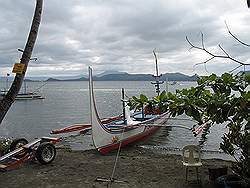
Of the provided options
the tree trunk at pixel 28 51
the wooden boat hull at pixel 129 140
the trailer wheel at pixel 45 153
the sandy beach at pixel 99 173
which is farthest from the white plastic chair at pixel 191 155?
the wooden boat hull at pixel 129 140

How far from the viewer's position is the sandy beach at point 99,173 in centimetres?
638

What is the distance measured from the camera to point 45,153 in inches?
306

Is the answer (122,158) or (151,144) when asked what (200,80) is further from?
(151,144)

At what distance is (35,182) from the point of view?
→ 6.47 metres

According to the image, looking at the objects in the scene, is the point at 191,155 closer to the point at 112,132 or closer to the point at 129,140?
the point at 112,132

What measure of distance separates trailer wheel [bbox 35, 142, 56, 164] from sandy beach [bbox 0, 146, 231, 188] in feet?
0.45

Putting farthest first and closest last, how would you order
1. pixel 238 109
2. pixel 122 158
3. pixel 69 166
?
pixel 122 158 < pixel 69 166 < pixel 238 109

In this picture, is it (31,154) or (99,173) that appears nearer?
(99,173)

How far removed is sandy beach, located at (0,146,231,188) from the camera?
6.38 m

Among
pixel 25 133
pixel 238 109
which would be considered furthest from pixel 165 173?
pixel 25 133

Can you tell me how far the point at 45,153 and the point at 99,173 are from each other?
1447 millimetres

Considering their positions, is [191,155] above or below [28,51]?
below

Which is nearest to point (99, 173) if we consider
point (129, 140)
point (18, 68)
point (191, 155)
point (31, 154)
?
point (31, 154)

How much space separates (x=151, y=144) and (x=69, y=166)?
251 inches
